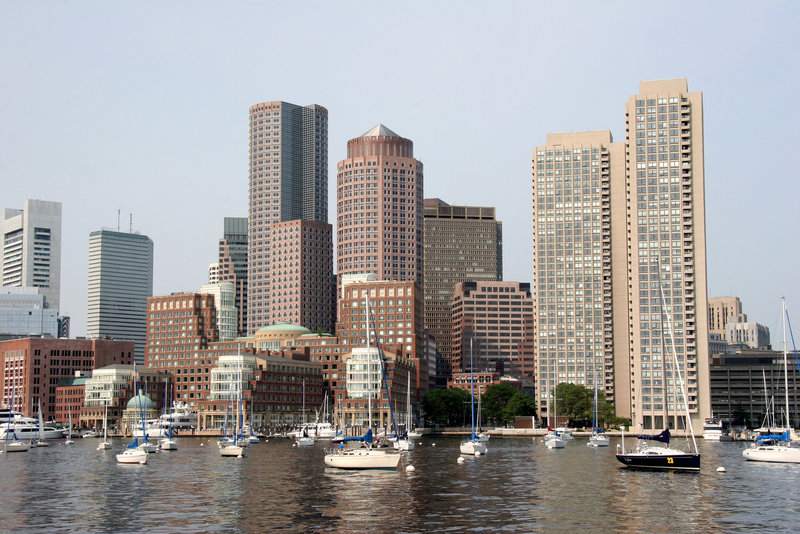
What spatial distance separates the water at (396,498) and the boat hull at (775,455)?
3859 millimetres

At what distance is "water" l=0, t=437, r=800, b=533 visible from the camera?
79312 millimetres

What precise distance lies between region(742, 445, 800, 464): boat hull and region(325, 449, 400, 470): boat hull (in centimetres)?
6346

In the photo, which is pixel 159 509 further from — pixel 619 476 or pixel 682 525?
pixel 619 476

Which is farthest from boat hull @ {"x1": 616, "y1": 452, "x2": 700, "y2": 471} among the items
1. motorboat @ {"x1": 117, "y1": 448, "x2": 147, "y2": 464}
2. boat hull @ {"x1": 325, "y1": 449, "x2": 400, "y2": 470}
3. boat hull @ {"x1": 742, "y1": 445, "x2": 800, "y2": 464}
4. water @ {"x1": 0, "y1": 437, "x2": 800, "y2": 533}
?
motorboat @ {"x1": 117, "y1": 448, "x2": 147, "y2": 464}

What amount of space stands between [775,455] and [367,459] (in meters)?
68.1

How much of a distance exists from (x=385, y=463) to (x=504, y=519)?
44.4m

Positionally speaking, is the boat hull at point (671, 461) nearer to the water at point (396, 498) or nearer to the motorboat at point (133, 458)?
the water at point (396, 498)

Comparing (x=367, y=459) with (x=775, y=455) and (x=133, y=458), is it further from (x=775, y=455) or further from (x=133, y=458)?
(x=775, y=455)

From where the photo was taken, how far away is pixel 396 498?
96.5 meters

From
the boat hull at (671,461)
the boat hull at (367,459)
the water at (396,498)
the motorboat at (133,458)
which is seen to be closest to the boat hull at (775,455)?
the water at (396,498)

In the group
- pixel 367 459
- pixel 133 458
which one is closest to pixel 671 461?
pixel 367 459

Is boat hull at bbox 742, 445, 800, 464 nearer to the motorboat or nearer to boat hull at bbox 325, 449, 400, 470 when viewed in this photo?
boat hull at bbox 325, 449, 400, 470

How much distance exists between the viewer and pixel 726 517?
276 ft

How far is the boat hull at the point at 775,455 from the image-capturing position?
148875 mm
